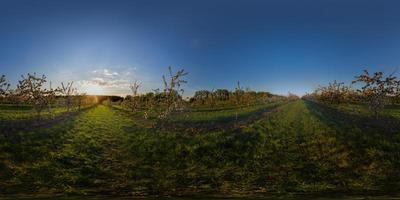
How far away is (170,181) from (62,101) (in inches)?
2180

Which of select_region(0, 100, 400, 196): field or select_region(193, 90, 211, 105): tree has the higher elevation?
select_region(193, 90, 211, 105): tree

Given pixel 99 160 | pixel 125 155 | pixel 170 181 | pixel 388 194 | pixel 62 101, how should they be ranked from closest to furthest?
pixel 388 194, pixel 170 181, pixel 99 160, pixel 125 155, pixel 62 101

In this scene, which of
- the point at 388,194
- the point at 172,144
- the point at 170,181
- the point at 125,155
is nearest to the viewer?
the point at 388,194

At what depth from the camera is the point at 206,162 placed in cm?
2403

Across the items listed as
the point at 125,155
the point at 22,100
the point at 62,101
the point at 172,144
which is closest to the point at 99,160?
the point at 125,155

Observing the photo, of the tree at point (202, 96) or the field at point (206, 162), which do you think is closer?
the field at point (206, 162)

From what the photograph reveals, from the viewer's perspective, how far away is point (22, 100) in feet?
159

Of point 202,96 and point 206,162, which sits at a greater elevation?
point 202,96

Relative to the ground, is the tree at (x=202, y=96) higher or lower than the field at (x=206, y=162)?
higher

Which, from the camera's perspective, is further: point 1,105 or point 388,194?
point 1,105

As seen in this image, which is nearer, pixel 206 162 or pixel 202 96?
pixel 206 162

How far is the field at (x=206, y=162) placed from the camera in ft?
59.5

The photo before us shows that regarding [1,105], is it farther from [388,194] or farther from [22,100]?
[388,194]

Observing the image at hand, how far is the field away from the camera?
59.5ft
